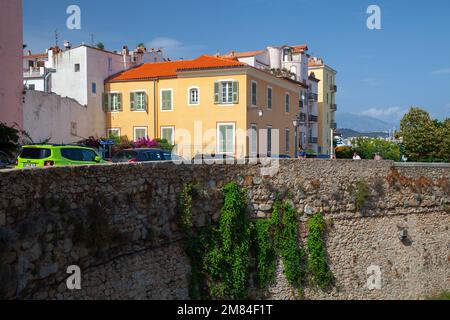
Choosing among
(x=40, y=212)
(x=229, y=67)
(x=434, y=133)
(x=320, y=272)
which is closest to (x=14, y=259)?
(x=40, y=212)

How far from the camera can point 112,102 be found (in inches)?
1572

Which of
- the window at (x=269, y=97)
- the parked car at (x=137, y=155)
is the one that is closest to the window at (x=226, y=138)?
the window at (x=269, y=97)

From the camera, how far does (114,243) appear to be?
11539 millimetres

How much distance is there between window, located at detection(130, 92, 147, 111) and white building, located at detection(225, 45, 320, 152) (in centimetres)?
1642

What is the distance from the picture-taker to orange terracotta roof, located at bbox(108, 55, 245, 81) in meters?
35.6

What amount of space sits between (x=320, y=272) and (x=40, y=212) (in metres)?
10.3

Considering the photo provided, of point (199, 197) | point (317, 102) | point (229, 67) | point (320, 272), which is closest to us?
point (199, 197)

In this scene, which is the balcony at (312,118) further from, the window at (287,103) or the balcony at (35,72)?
the balcony at (35,72)

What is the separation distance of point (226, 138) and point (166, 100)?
5718 millimetres

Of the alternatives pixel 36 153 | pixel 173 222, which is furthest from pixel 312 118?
pixel 173 222

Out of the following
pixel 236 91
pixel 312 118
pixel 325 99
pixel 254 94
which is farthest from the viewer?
pixel 325 99

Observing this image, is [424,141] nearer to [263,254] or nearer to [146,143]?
[146,143]
